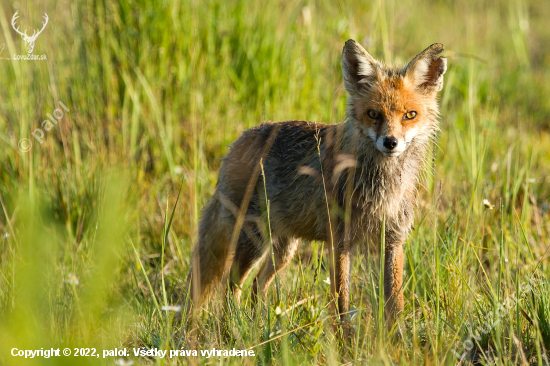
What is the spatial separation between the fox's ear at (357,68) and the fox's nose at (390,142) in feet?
1.67

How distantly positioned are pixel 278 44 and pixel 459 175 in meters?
2.45

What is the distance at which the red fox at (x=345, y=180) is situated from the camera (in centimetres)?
297

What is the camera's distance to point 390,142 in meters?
2.75

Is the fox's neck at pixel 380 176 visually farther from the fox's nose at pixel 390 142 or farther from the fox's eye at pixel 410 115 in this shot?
the fox's nose at pixel 390 142

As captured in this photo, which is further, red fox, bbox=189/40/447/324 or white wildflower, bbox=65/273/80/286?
red fox, bbox=189/40/447/324

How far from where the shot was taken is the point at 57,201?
427 cm

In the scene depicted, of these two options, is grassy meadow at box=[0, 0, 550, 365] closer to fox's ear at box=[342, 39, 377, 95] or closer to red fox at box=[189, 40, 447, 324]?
red fox at box=[189, 40, 447, 324]

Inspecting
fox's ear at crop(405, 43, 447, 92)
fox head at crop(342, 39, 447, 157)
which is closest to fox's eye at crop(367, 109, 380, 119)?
fox head at crop(342, 39, 447, 157)

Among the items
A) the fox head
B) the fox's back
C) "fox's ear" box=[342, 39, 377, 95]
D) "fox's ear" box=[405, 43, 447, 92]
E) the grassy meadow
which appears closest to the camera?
the grassy meadow

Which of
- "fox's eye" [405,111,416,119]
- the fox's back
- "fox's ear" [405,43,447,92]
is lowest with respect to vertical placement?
the fox's back

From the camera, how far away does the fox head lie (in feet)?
9.43

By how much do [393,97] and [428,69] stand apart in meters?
0.35

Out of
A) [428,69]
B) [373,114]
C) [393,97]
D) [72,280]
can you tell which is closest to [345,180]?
[373,114]

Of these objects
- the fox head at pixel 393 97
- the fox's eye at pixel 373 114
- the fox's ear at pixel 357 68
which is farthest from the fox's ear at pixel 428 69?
the fox's eye at pixel 373 114
